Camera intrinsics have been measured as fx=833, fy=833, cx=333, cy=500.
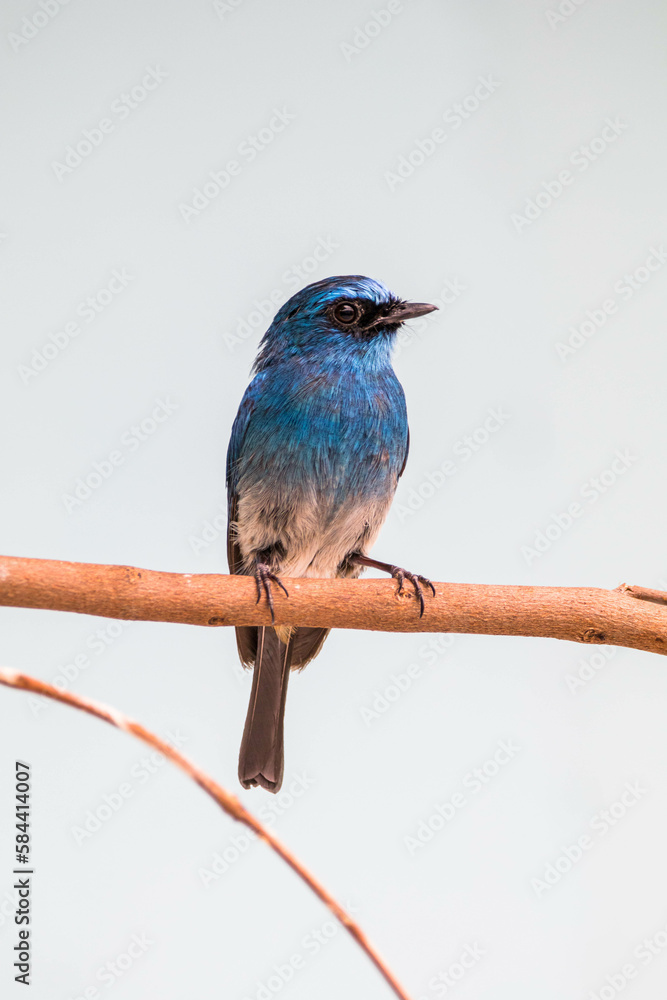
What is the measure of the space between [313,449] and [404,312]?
0.59 metres

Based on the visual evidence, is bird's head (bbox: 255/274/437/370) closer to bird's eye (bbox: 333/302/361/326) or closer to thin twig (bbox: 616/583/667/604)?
bird's eye (bbox: 333/302/361/326)

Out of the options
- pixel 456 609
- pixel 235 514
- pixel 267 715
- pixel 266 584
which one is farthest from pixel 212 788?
pixel 235 514

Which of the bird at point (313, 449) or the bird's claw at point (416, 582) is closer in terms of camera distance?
the bird's claw at point (416, 582)

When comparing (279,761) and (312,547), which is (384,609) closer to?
(312,547)

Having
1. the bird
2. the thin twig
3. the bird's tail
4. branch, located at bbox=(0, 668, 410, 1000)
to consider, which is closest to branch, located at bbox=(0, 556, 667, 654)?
the thin twig

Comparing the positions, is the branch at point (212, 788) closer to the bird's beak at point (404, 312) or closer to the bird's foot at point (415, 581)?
the bird's foot at point (415, 581)

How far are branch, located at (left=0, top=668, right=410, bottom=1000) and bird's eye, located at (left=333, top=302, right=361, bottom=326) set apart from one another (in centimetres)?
202

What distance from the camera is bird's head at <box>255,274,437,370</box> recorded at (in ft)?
9.23

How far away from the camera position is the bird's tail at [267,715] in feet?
9.17

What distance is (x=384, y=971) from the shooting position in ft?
3.16

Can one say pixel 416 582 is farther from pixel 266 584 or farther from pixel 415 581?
pixel 266 584

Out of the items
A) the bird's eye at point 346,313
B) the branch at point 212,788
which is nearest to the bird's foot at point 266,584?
the bird's eye at point 346,313

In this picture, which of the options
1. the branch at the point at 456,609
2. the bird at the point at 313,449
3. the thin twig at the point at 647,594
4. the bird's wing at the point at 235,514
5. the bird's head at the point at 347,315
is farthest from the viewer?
the bird's wing at the point at 235,514

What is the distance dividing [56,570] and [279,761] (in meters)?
1.20
